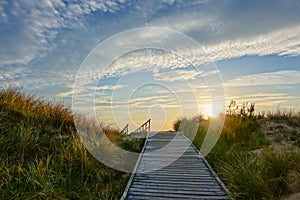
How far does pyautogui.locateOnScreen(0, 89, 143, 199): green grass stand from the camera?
18.9 feet

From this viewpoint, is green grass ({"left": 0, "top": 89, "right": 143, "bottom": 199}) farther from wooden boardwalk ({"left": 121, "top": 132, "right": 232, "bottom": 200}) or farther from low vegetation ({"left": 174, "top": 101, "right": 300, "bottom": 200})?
low vegetation ({"left": 174, "top": 101, "right": 300, "bottom": 200})

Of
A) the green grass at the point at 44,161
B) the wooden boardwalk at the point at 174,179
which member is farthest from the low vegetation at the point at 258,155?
the green grass at the point at 44,161

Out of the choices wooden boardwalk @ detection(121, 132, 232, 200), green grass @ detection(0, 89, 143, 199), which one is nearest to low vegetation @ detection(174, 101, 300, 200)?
wooden boardwalk @ detection(121, 132, 232, 200)

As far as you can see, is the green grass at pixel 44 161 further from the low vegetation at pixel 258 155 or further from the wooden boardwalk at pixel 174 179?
the low vegetation at pixel 258 155

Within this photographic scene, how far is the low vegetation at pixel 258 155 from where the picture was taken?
20.4 ft

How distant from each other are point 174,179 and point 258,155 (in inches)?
97.4

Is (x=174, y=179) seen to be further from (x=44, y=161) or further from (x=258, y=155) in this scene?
(x=44, y=161)

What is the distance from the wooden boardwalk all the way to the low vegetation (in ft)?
1.11

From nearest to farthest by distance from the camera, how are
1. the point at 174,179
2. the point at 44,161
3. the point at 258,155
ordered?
the point at 44,161 → the point at 174,179 → the point at 258,155

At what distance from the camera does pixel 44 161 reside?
7273 mm

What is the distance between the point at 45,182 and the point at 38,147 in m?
2.12

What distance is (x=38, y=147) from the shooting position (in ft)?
25.5

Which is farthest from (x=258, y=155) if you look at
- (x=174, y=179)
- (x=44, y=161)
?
(x=44, y=161)

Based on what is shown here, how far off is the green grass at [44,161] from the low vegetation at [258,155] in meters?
2.62
